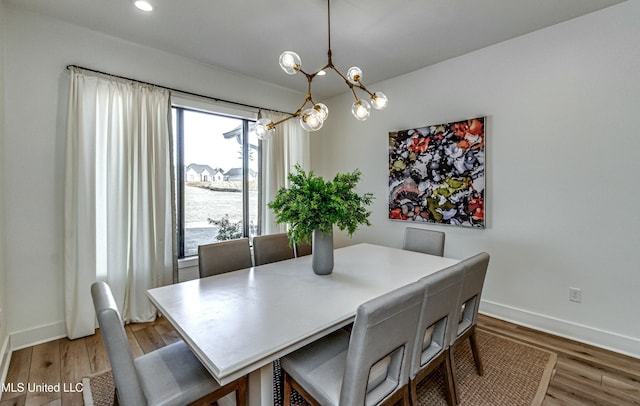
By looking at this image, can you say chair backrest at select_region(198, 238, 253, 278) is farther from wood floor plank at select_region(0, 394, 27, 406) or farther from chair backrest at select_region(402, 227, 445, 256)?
chair backrest at select_region(402, 227, 445, 256)

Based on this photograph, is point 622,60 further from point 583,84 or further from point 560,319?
point 560,319

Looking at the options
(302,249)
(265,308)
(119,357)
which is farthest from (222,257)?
(119,357)

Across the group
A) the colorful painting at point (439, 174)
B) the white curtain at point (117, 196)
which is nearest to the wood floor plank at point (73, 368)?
the white curtain at point (117, 196)

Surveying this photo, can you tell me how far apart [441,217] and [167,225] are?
10.1 feet

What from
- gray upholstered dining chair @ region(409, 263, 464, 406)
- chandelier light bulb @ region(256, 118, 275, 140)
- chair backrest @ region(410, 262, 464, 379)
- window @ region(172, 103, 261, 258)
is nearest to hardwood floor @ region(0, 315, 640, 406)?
gray upholstered dining chair @ region(409, 263, 464, 406)

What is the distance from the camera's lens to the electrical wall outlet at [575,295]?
8.23 feet

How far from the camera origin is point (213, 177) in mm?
3617

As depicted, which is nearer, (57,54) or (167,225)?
(57,54)

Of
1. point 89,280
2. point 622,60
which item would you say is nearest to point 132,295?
point 89,280

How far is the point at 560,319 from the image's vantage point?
8.54ft

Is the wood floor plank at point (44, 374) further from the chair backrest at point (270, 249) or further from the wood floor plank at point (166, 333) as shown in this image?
the chair backrest at point (270, 249)

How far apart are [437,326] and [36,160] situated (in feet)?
11.0

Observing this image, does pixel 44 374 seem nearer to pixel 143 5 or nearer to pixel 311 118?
pixel 311 118

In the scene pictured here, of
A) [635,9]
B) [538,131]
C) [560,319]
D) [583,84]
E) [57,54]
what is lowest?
[560,319]
